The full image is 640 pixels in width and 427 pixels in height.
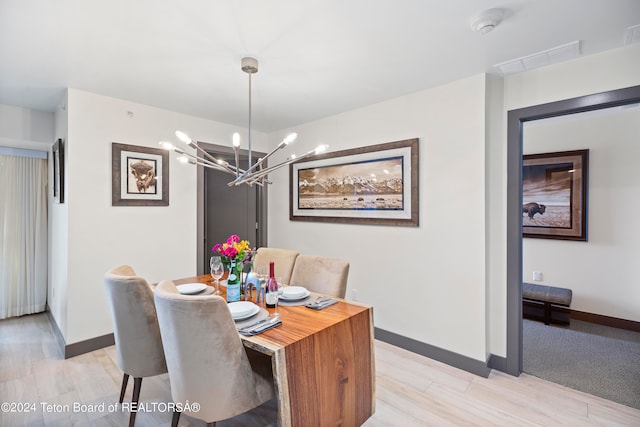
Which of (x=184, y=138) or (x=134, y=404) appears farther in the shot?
(x=184, y=138)

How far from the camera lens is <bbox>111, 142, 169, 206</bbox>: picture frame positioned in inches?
121

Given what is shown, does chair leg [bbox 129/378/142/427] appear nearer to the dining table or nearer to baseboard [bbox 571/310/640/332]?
the dining table

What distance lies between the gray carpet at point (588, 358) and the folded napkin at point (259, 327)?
2285 mm

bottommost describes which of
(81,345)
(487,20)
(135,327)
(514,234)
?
(81,345)

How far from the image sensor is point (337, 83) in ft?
9.00

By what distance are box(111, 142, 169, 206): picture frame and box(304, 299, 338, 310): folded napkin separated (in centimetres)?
226

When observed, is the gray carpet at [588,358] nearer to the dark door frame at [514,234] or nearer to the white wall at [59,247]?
the dark door frame at [514,234]

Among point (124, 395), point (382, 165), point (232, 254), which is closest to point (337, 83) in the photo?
point (382, 165)

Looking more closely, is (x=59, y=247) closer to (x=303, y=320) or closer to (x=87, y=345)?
(x=87, y=345)

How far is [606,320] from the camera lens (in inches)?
139

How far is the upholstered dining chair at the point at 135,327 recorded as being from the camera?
1756 mm

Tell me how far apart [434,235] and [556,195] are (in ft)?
7.26

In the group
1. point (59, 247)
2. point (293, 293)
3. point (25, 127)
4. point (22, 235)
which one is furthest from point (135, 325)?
point (22, 235)

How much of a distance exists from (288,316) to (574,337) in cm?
326
